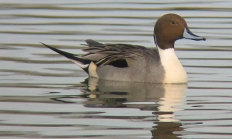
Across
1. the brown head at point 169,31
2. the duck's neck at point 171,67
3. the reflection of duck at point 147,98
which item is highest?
the brown head at point 169,31

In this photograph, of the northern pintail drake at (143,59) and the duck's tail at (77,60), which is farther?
the duck's tail at (77,60)

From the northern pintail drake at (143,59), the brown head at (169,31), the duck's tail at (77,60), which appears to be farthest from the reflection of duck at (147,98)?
the brown head at (169,31)

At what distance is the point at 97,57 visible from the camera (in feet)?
39.1

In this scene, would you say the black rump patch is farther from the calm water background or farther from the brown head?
the brown head

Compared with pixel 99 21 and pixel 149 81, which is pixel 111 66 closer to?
pixel 149 81

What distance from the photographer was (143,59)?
11531 millimetres

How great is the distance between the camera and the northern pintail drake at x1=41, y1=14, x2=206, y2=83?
11.5 metres

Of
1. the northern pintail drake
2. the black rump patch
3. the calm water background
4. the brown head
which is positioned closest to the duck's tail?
the northern pintail drake

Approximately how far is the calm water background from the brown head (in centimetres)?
46

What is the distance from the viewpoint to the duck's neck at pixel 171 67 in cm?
1139

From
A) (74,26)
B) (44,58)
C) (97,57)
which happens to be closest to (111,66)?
(97,57)

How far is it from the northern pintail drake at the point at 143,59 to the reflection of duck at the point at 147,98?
0.11m

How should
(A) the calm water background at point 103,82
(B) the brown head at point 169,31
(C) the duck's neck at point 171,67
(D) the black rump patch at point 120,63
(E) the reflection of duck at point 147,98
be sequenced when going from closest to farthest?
(A) the calm water background at point 103,82
(E) the reflection of duck at point 147,98
(C) the duck's neck at point 171,67
(D) the black rump patch at point 120,63
(B) the brown head at point 169,31

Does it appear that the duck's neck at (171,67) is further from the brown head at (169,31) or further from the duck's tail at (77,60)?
the duck's tail at (77,60)
